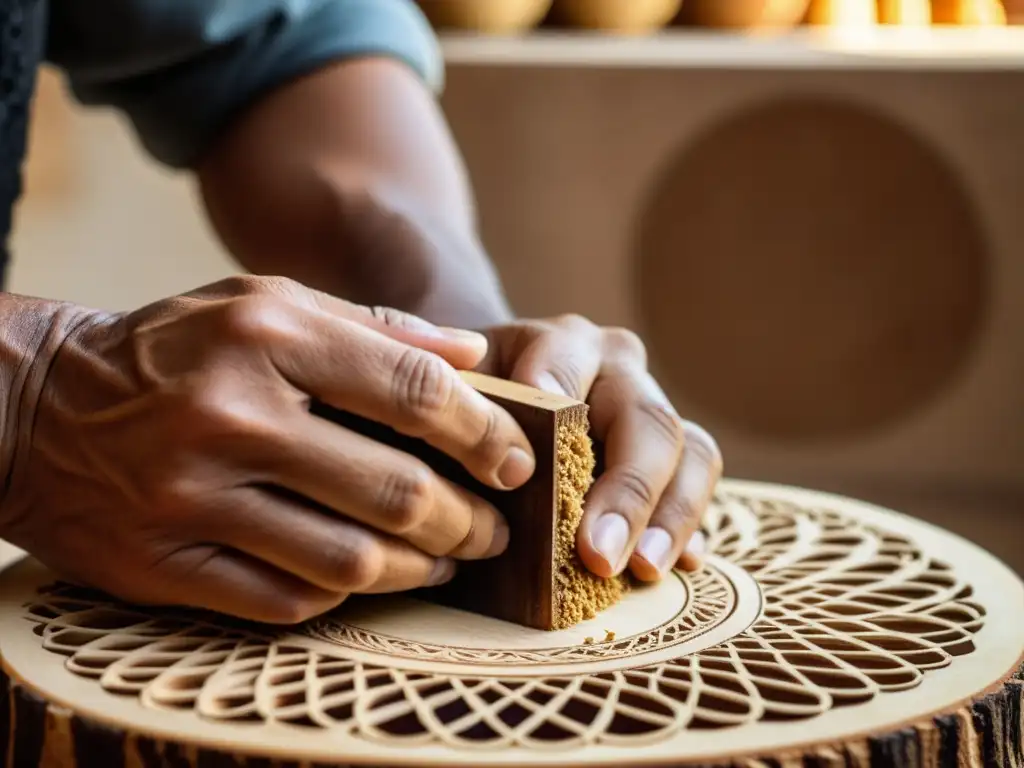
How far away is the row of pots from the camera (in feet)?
6.65

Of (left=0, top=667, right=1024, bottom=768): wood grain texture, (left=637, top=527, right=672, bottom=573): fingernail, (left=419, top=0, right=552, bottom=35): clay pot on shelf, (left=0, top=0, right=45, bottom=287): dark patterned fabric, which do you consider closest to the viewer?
(left=0, top=667, right=1024, bottom=768): wood grain texture

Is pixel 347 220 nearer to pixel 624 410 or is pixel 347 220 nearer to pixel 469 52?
pixel 624 410

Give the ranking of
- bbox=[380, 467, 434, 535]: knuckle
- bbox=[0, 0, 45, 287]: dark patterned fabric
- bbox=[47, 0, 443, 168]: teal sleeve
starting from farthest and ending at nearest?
bbox=[47, 0, 443, 168]: teal sleeve
bbox=[0, 0, 45, 287]: dark patterned fabric
bbox=[380, 467, 434, 535]: knuckle

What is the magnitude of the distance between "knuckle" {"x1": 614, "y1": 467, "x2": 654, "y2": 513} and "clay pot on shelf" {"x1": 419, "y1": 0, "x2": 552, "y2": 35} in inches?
59.0

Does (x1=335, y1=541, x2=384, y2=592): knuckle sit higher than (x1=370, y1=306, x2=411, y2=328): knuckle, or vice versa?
(x1=370, y1=306, x2=411, y2=328): knuckle

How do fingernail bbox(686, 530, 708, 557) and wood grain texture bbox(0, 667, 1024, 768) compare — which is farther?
fingernail bbox(686, 530, 708, 557)

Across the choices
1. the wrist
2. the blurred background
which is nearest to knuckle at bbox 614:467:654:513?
the wrist

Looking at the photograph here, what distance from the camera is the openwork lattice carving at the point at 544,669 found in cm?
51

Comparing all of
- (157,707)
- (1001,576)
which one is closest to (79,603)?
(157,707)

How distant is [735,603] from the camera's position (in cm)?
68

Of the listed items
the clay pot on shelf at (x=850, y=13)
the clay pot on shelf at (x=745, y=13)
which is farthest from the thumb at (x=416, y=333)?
the clay pot on shelf at (x=850, y=13)

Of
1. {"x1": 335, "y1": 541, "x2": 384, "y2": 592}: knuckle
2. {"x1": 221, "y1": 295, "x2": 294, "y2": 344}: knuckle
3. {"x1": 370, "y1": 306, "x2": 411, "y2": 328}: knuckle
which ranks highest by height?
{"x1": 221, "y1": 295, "x2": 294, "y2": 344}: knuckle

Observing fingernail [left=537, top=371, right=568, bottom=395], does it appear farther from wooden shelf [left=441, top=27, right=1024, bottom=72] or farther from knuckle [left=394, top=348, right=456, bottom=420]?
wooden shelf [left=441, top=27, right=1024, bottom=72]

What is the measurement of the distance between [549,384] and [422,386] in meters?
0.13
